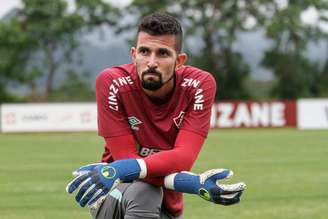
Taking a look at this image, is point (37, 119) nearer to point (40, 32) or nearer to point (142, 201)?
point (40, 32)

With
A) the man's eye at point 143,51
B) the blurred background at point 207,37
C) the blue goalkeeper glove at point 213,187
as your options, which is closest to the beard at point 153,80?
the man's eye at point 143,51

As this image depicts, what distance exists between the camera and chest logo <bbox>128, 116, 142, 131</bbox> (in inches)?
223

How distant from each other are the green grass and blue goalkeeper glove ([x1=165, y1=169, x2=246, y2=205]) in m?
4.58

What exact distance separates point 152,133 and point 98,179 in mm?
673

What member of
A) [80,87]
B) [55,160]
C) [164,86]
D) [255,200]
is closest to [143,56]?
[164,86]

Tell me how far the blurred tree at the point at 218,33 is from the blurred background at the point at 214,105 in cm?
7

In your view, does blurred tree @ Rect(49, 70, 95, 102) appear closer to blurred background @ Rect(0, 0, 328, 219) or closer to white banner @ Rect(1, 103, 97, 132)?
blurred background @ Rect(0, 0, 328, 219)

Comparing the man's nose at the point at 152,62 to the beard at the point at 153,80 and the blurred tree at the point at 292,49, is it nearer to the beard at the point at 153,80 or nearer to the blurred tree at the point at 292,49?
the beard at the point at 153,80

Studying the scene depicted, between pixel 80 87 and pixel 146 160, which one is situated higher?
pixel 146 160

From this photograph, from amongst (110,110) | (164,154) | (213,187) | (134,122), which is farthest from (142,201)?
(110,110)

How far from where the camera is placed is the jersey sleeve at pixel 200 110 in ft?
18.6

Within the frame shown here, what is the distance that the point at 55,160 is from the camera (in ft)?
63.4

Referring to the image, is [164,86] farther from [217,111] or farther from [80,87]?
[80,87]

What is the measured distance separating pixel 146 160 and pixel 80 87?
5944cm
